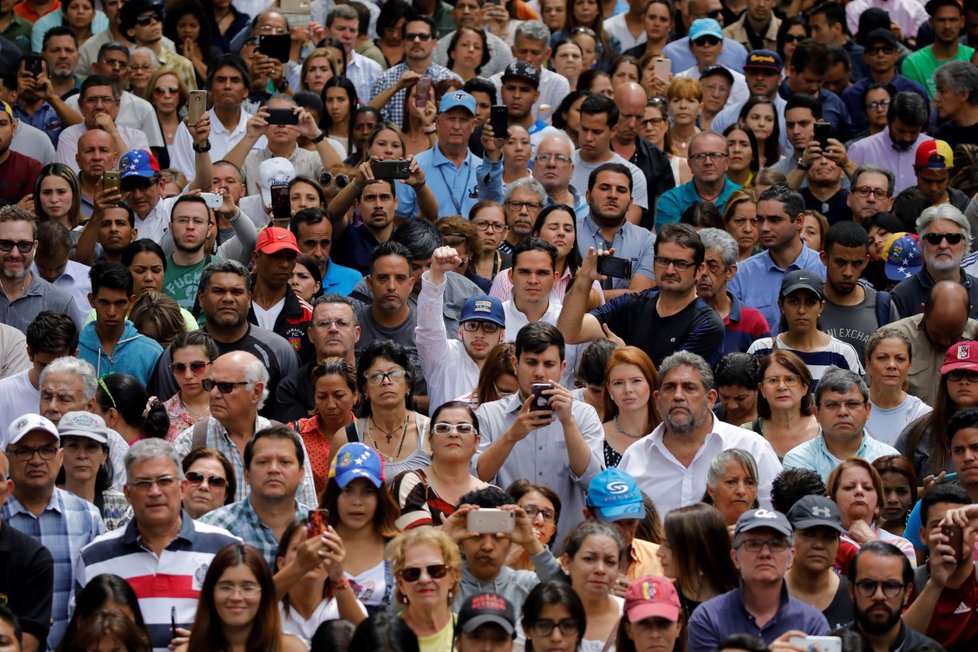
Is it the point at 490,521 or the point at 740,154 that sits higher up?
the point at 490,521

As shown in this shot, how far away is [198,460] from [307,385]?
1.74m

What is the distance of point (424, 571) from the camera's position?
860 centimetres

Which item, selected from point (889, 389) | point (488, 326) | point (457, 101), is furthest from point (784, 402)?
point (457, 101)

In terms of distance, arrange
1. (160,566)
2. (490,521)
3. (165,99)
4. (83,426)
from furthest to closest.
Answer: (165,99) → (83,426) → (490,521) → (160,566)

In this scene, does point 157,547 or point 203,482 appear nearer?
point 157,547

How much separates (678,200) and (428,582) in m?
6.55

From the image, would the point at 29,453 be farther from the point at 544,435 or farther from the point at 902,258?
the point at 902,258

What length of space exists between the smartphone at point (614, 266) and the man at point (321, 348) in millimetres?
1715

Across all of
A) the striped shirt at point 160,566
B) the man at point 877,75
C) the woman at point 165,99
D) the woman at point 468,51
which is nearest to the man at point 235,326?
the striped shirt at point 160,566

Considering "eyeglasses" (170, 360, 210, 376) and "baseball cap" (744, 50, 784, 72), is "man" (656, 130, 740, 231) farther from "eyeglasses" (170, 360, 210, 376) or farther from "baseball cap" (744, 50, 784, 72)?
"eyeglasses" (170, 360, 210, 376)

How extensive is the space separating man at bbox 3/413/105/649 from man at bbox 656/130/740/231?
249 inches

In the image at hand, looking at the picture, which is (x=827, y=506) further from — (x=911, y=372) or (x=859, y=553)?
(x=911, y=372)

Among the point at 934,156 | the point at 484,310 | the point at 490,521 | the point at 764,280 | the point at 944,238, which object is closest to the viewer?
the point at 490,521

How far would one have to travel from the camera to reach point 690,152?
573 inches
